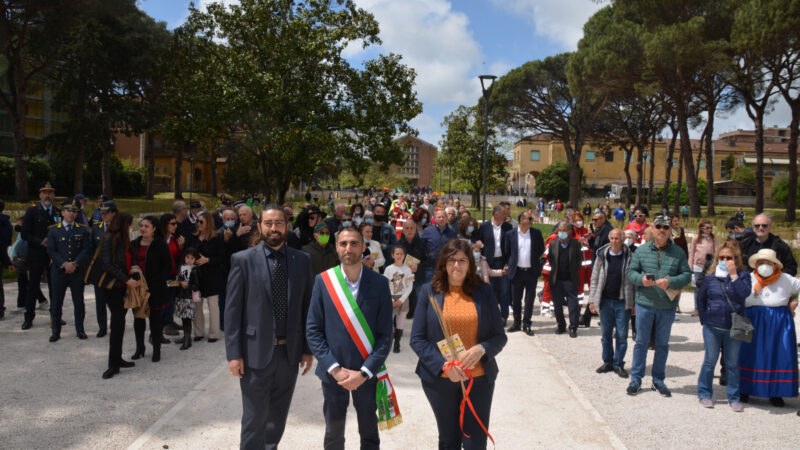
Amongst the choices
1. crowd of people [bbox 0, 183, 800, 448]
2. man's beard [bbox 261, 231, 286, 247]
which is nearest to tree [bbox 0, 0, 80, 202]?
crowd of people [bbox 0, 183, 800, 448]

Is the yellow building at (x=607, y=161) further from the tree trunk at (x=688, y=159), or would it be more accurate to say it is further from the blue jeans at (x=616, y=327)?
the blue jeans at (x=616, y=327)

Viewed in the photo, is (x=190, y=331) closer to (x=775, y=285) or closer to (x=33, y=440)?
(x=33, y=440)

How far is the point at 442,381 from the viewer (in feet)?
11.8

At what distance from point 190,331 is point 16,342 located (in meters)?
2.33

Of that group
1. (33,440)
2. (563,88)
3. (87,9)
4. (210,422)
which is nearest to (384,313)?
(210,422)

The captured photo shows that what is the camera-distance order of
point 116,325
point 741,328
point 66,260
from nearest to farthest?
point 741,328 < point 116,325 < point 66,260

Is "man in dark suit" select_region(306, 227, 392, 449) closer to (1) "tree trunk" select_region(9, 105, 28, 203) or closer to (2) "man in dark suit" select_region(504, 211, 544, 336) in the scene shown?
(2) "man in dark suit" select_region(504, 211, 544, 336)

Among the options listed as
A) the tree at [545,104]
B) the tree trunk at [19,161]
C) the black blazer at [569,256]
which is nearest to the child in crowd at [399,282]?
the black blazer at [569,256]

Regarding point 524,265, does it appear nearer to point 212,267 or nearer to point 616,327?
point 616,327

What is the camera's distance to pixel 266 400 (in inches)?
145

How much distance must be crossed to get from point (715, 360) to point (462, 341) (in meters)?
3.63

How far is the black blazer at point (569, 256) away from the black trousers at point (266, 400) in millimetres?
5958

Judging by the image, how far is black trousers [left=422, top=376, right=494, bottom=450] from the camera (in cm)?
356

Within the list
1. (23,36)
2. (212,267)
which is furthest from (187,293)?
(23,36)
